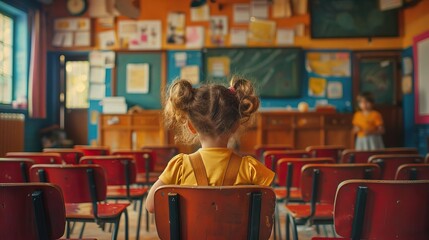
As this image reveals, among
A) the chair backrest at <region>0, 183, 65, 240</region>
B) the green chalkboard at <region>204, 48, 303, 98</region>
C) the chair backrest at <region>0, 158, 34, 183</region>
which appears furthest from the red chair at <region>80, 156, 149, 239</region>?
the green chalkboard at <region>204, 48, 303, 98</region>

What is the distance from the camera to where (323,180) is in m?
2.12

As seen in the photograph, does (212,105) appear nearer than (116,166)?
Yes

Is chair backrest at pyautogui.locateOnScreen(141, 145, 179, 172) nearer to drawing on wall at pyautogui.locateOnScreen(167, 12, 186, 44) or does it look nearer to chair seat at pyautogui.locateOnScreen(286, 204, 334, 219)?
chair seat at pyautogui.locateOnScreen(286, 204, 334, 219)

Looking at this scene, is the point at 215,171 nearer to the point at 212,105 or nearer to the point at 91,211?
the point at 212,105

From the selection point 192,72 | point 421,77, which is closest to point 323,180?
point 421,77

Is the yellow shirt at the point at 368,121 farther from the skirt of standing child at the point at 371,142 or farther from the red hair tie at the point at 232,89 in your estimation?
the red hair tie at the point at 232,89

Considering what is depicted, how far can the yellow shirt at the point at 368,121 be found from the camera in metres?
5.46

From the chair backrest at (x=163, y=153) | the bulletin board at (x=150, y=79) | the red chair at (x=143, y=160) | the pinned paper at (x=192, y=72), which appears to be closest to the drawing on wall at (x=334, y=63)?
the pinned paper at (x=192, y=72)

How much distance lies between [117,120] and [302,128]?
309cm

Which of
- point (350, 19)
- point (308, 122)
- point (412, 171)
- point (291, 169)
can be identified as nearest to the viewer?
point (412, 171)

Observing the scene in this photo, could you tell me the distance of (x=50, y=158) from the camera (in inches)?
109

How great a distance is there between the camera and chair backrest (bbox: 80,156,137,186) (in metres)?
2.64

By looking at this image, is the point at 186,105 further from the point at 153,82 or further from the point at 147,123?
the point at 153,82

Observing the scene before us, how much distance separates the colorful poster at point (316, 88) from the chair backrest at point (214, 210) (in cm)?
609
